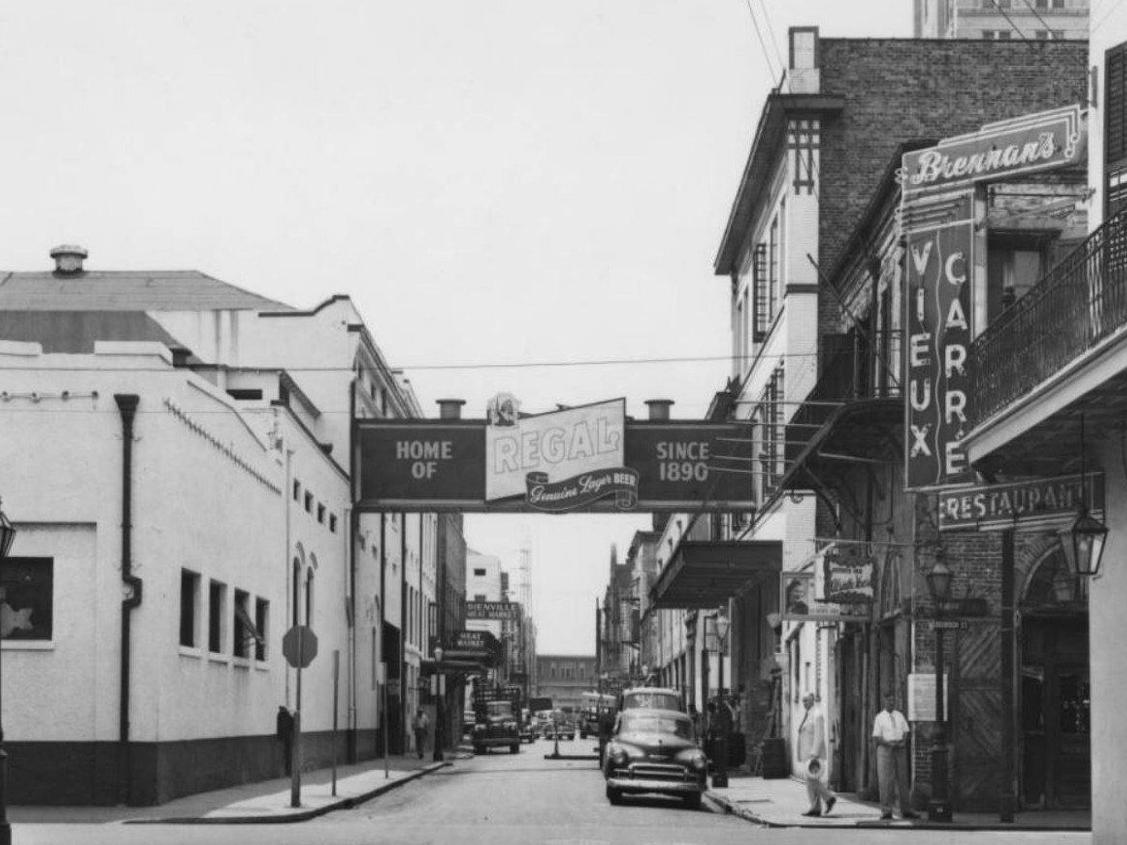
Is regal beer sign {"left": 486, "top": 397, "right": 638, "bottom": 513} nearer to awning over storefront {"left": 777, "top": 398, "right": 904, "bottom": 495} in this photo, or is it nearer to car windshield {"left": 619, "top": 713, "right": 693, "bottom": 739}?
awning over storefront {"left": 777, "top": 398, "right": 904, "bottom": 495}

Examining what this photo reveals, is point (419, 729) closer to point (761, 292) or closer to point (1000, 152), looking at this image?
point (761, 292)

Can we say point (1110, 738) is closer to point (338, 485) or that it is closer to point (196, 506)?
point (196, 506)

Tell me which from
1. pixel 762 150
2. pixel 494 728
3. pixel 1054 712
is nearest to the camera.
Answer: pixel 1054 712

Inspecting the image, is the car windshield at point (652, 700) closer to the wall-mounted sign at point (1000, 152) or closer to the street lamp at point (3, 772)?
the wall-mounted sign at point (1000, 152)

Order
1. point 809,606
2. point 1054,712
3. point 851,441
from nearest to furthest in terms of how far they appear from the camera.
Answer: point 1054,712, point 851,441, point 809,606

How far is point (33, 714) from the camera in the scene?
2889cm

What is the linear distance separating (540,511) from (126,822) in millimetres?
23811

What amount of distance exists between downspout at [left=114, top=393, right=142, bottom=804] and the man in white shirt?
423 inches

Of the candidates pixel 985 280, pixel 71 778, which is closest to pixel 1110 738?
pixel 985 280

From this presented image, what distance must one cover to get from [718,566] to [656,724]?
10537mm

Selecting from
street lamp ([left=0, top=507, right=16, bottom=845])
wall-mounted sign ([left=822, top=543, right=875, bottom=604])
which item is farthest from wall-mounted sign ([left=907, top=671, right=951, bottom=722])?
street lamp ([left=0, top=507, right=16, bottom=845])

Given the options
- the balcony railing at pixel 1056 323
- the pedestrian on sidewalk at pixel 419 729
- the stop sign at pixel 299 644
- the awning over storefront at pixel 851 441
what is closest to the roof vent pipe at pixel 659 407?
the pedestrian on sidewalk at pixel 419 729

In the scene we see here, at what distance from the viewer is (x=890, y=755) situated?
27.5 metres

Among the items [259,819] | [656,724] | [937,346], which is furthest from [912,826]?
[259,819]
